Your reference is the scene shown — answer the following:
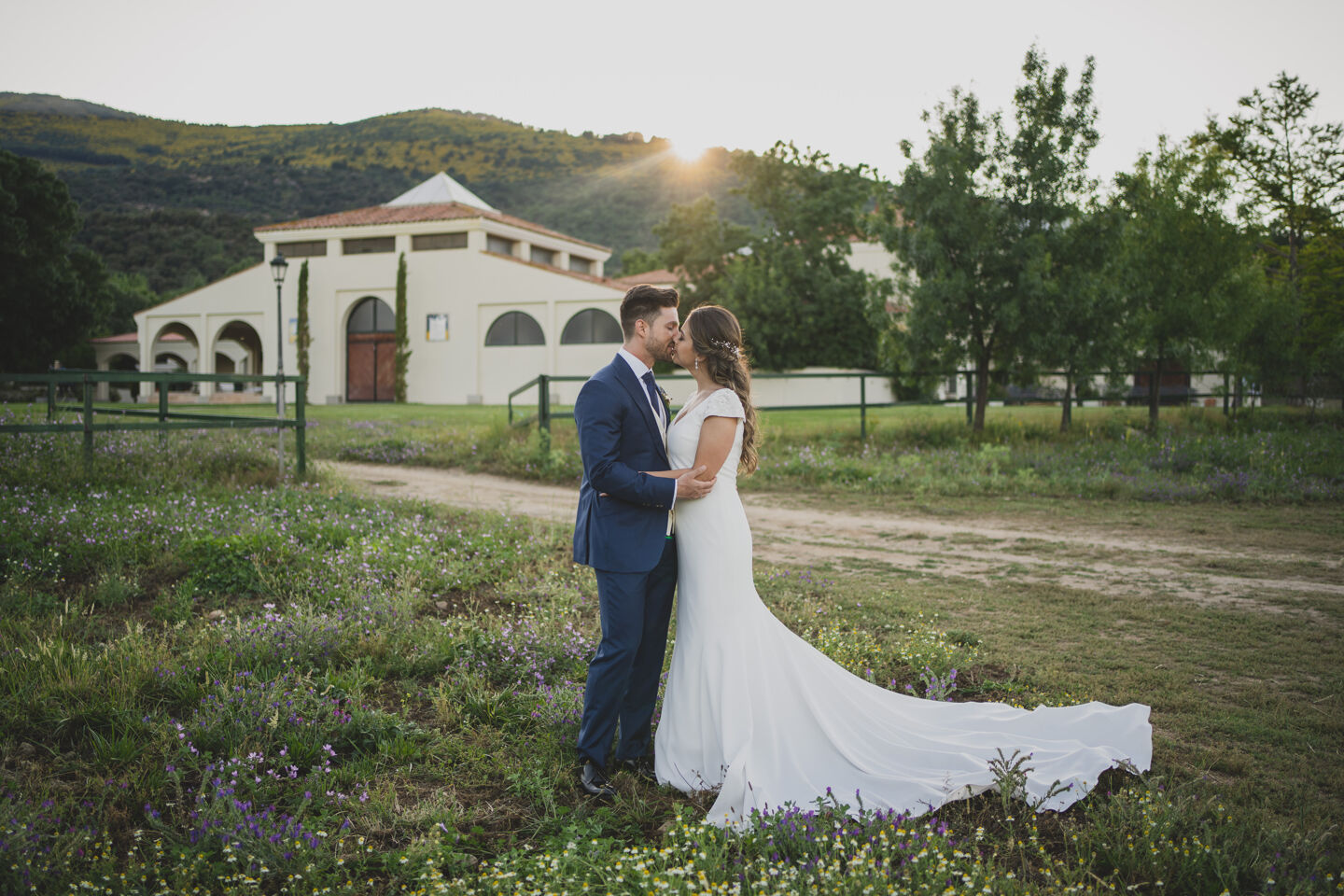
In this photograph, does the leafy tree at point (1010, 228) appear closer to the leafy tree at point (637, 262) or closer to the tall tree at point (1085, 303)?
the tall tree at point (1085, 303)

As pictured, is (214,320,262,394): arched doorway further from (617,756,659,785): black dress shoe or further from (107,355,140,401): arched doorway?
(617,756,659,785): black dress shoe

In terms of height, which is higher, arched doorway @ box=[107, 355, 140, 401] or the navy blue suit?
arched doorway @ box=[107, 355, 140, 401]

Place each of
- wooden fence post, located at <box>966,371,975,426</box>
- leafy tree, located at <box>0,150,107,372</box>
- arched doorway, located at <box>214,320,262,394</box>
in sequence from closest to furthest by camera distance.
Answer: wooden fence post, located at <box>966,371,975,426</box>
leafy tree, located at <box>0,150,107,372</box>
arched doorway, located at <box>214,320,262,394</box>

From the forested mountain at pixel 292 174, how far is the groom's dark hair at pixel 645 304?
235 ft

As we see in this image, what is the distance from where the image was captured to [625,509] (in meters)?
3.87

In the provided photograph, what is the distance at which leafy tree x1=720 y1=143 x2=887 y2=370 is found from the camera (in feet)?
105

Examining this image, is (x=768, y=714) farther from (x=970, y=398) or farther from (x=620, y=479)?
(x=970, y=398)

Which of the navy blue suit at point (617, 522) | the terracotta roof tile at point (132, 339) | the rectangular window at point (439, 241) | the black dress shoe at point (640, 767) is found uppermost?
the rectangular window at point (439, 241)

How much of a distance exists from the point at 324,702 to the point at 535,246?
129ft

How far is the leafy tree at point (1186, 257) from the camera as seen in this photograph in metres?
18.2

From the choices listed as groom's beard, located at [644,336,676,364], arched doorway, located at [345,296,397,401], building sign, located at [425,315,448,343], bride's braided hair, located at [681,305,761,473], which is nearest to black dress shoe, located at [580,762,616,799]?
bride's braided hair, located at [681,305,761,473]

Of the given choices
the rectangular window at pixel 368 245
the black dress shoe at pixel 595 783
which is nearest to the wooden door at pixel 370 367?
the rectangular window at pixel 368 245

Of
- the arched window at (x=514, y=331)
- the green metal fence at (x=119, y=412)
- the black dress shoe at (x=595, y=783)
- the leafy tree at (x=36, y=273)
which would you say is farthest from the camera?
the leafy tree at (x=36, y=273)

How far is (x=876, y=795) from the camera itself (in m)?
3.65
